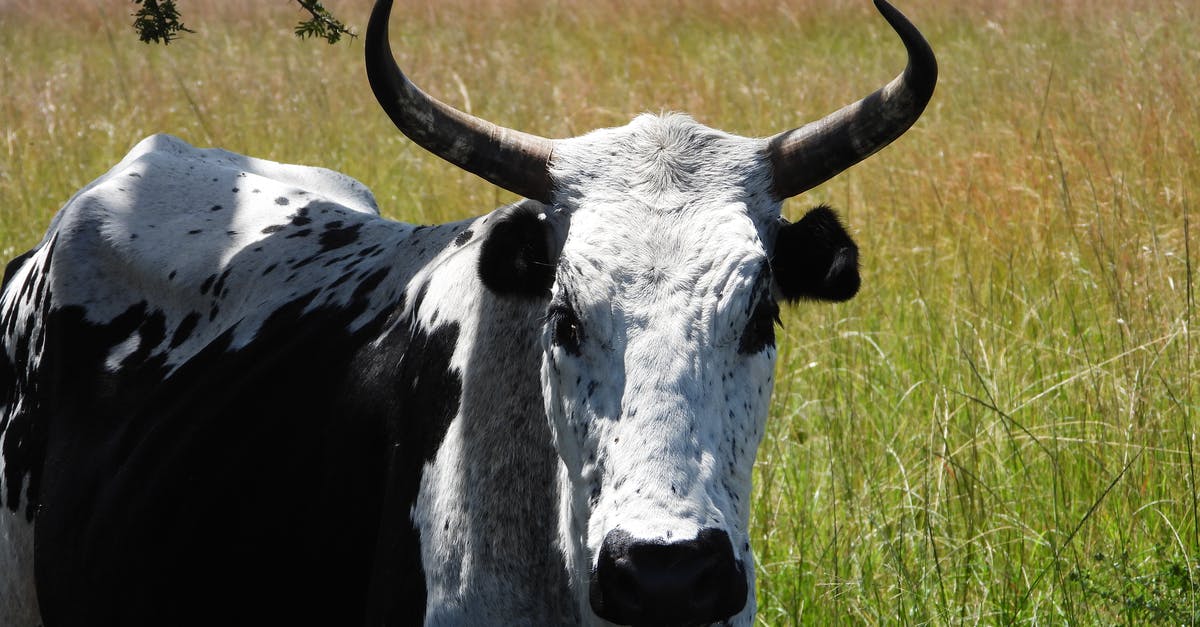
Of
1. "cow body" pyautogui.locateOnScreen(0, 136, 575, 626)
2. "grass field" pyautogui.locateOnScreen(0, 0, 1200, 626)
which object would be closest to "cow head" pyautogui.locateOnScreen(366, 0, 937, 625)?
"cow body" pyautogui.locateOnScreen(0, 136, 575, 626)

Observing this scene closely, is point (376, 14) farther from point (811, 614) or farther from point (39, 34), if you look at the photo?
point (39, 34)

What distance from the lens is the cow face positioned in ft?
7.43

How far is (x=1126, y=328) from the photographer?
448 centimetres

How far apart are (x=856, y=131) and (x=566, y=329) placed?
0.77m

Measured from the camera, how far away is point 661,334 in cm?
244

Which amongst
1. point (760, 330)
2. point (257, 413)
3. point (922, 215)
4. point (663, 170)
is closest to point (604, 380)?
point (760, 330)

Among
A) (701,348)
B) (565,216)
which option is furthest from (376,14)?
(701,348)

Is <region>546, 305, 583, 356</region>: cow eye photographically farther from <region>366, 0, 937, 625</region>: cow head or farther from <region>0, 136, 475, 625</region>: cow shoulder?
<region>0, 136, 475, 625</region>: cow shoulder

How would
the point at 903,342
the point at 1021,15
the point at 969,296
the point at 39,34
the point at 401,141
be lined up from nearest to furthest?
the point at 903,342 < the point at 969,296 < the point at 401,141 < the point at 1021,15 < the point at 39,34

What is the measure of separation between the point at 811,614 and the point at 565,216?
164 cm

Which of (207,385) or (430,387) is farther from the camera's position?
(207,385)

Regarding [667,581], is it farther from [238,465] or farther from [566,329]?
[238,465]

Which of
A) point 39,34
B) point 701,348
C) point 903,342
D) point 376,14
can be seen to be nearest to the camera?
point 701,348

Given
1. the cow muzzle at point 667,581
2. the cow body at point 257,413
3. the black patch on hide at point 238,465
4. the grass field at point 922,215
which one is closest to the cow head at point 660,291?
the cow muzzle at point 667,581
